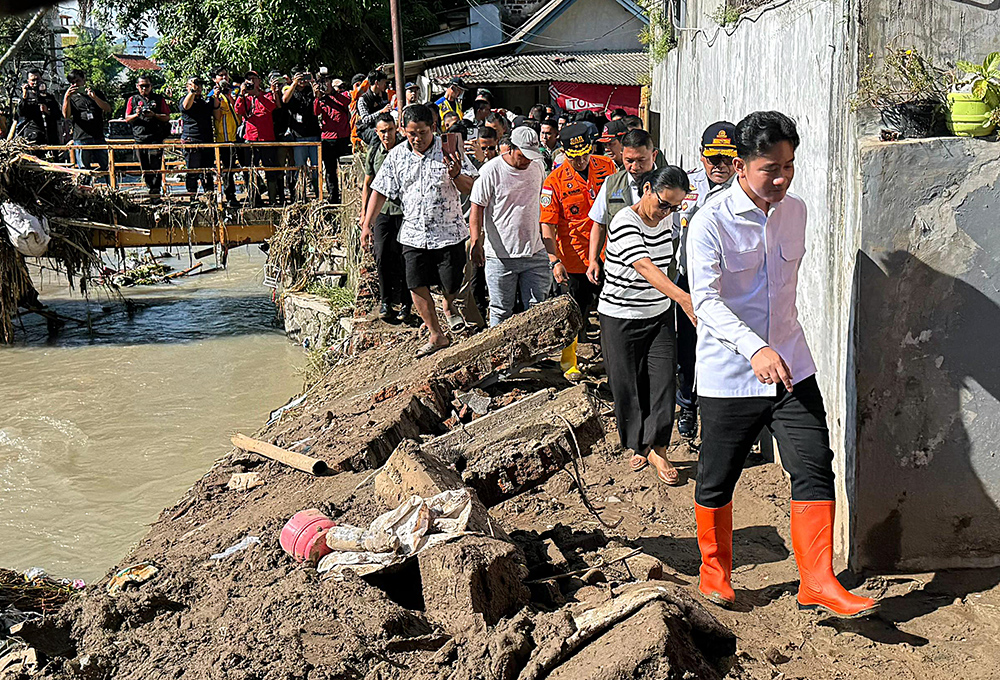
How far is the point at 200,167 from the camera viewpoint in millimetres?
13750

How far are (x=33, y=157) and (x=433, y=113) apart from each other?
816cm

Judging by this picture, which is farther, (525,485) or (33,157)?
(33,157)

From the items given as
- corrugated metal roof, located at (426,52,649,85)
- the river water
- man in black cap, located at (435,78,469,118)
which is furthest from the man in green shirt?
corrugated metal roof, located at (426,52,649,85)

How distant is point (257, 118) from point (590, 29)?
1423cm

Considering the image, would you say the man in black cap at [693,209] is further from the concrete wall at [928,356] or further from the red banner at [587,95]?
the red banner at [587,95]

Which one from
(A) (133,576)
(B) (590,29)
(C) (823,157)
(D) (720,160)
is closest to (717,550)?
(C) (823,157)

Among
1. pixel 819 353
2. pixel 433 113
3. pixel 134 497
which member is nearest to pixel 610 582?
pixel 819 353

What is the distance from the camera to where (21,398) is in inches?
455

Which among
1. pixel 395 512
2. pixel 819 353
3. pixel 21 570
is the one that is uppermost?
pixel 819 353

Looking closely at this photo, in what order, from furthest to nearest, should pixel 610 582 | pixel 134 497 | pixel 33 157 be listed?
pixel 33 157 → pixel 134 497 → pixel 610 582

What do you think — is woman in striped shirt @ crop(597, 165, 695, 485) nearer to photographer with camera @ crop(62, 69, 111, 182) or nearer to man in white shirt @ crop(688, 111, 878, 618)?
man in white shirt @ crop(688, 111, 878, 618)

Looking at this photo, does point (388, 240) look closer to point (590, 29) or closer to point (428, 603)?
point (428, 603)

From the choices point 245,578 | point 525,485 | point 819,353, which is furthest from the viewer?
point 525,485

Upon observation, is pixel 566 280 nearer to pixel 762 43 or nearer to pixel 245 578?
pixel 762 43
